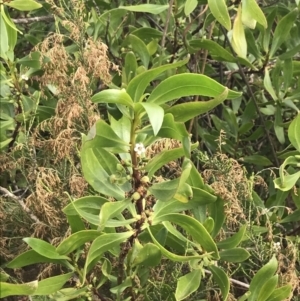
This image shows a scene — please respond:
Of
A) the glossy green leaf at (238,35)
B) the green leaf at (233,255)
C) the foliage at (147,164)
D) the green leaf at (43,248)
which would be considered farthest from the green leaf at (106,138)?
the glossy green leaf at (238,35)

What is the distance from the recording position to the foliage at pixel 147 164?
3.02 feet

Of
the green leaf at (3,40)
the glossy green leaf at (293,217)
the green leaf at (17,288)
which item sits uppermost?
the green leaf at (3,40)

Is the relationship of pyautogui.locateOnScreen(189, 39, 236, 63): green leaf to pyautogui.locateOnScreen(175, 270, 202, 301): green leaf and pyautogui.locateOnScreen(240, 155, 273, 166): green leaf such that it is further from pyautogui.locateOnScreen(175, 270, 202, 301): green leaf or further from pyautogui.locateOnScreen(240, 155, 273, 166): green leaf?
pyautogui.locateOnScreen(175, 270, 202, 301): green leaf

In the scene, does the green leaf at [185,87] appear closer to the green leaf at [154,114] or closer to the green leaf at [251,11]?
the green leaf at [154,114]

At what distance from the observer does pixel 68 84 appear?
1262mm

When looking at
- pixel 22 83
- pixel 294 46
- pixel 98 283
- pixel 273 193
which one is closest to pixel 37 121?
pixel 22 83

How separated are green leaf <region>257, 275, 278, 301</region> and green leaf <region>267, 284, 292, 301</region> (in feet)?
0.05

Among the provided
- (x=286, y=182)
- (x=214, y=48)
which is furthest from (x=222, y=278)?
(x=214, y=48)

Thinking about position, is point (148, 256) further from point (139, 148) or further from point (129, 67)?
point (129, 67)

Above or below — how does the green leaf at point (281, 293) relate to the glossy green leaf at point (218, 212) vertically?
below

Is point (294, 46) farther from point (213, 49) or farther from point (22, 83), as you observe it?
point (22, 83)

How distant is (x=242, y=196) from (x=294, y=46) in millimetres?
623

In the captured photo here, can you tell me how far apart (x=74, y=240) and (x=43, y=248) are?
2.7 inches

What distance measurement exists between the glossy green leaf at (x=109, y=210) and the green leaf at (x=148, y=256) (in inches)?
3.4
